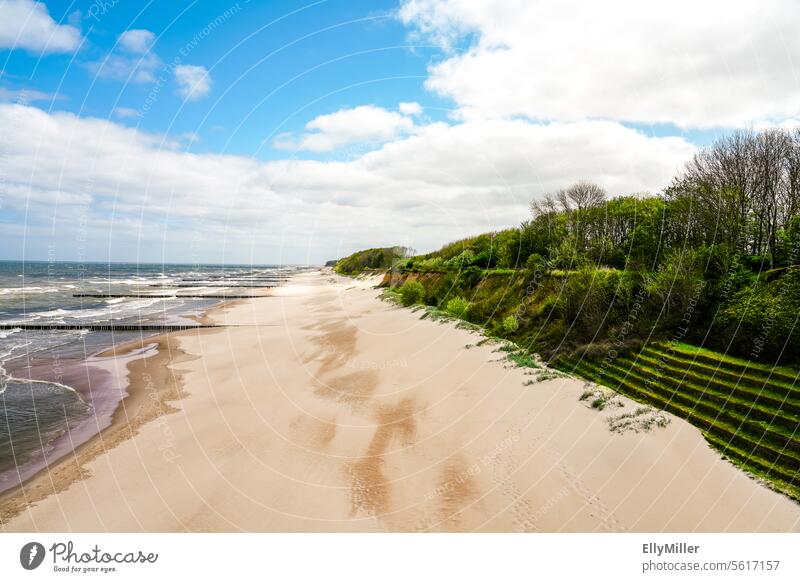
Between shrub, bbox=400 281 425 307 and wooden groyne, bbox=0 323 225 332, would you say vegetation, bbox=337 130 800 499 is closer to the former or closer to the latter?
shrub, bbox=400 281 425 307

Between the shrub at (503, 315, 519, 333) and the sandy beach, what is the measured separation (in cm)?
444

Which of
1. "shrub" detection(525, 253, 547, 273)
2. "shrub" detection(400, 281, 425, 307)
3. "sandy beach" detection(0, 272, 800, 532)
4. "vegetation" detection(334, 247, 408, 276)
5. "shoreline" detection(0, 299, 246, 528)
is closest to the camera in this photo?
"sandy beach" detection(0, 272, 800, 532)

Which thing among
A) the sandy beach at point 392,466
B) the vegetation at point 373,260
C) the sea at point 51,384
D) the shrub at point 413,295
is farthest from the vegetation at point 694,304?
the vegetation at point 373,260

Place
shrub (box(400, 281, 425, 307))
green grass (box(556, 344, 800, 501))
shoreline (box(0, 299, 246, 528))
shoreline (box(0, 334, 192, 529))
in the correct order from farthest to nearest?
shrub (box(400, 281, 425, 307)) → shoreline (box(0, 299, 246, 528)) → shoreline (box(0, 334, 192, 529)) → green grass (box(556, 344, 800, 501))

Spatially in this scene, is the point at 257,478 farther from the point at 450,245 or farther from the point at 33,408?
the point at 450,245

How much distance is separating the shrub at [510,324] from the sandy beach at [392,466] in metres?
4.44

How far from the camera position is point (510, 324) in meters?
21.3

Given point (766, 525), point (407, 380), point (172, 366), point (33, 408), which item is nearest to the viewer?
point (766, 525)

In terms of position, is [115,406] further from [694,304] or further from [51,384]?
[694,304]

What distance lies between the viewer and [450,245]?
51344mm

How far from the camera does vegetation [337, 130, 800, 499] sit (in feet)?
34.3

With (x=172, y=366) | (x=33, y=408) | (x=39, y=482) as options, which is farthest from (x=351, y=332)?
(x=39, y=482)

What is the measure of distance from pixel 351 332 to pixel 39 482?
59.5ft

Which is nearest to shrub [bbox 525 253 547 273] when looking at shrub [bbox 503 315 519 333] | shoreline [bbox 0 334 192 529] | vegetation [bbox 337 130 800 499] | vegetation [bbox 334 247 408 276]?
vegetation [bbox 337 130 800 499]
